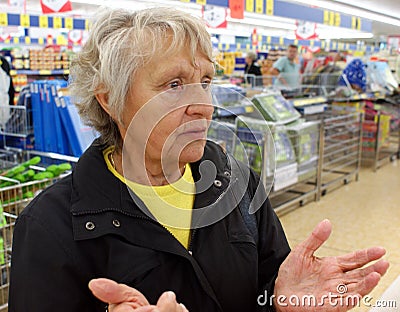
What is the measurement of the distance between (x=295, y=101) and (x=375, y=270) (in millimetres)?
4240

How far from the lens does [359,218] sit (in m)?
4.56

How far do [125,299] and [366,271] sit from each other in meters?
0.55

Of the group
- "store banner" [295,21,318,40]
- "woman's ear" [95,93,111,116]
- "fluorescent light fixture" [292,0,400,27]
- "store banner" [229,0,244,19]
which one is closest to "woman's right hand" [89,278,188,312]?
"woman's ear" [95,93,111,116]

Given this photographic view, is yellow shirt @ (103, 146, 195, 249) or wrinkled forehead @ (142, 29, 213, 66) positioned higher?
wrinkled forehead @ (142, 29, 213, 66)

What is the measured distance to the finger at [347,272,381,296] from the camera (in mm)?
1015

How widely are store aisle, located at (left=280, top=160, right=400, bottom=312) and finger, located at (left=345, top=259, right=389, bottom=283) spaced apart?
2.22 m

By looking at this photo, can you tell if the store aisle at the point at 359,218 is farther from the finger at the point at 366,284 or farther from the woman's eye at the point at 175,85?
the woman's eye at the point at 175,85

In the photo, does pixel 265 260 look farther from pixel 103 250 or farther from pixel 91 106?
pixel 91 106

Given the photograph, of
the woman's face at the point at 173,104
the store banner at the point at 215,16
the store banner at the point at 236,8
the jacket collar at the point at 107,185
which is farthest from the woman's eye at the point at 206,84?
the store banner at the point at 215,16

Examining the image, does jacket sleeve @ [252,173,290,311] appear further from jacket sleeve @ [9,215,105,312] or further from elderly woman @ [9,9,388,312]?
jacket sleeve @ [9,215,105,312]

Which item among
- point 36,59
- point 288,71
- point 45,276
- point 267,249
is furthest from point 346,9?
point 45,276

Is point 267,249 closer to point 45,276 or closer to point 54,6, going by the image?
point 45,276

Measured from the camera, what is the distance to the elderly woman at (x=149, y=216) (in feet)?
3.58

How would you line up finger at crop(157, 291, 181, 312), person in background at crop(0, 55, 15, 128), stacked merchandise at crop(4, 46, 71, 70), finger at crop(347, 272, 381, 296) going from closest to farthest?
finger at crop(157, 291, 181, 312) < finger at crop(347, 272, 381, 296) < person in background at crop(0, 55, 15, 128) < stacked merchandise at crop(4, 46, 71, 70)
